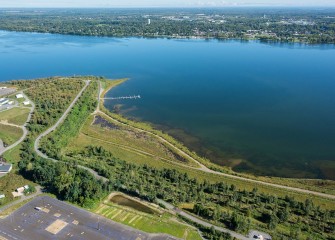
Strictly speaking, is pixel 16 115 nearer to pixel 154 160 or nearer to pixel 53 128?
pixel 53 128

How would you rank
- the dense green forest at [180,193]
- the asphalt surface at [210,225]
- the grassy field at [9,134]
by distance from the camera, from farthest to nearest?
the grassy field at [9,134] → the dense green forest at [180,193] → the asphalt surface at [210,225]

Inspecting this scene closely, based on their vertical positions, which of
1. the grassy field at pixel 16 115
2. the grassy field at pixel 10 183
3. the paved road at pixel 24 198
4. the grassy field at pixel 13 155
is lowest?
the paved road at pixel 24 198

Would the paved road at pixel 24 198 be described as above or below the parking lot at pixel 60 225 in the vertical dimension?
above

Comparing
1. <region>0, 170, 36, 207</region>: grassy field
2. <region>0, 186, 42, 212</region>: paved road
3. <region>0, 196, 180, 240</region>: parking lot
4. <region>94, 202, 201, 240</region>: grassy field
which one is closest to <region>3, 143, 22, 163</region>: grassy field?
<region>0, 170, 36, 207</region>: grassy field

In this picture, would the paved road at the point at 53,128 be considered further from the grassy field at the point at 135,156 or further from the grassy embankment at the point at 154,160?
the grassy embankment at the point at 154,160

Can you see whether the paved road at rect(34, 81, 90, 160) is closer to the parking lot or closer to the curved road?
the curved road

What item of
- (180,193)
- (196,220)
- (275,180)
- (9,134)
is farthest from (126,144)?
(275,180)

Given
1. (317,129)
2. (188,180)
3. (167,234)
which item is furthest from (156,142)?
(317,129)

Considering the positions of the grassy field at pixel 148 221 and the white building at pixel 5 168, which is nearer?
the grassy field at pixel 148 221

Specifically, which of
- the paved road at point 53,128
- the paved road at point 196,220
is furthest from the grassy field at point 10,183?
the paved road at point 196,220
